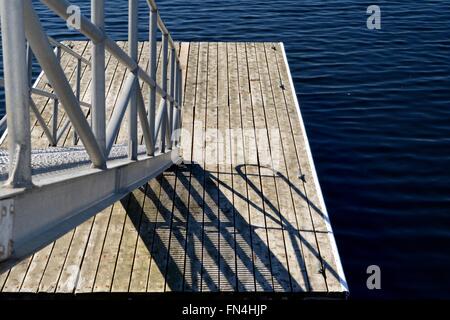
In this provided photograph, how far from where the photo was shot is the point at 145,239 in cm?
717

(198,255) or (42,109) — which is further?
(42,109)

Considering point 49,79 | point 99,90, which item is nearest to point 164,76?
point 99,90

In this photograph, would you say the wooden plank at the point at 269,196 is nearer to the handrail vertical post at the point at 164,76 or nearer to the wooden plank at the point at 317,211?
the wooden plank at the point at 317,211

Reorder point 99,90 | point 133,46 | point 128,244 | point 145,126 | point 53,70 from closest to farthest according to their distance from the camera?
point 53,70 → point 99,90 → point 133,46 → point 145,126 → point 128,244

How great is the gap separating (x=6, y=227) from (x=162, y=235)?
505 centimetres

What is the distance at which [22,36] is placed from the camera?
212 cm

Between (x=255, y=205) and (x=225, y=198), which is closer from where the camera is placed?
(x=255, y=205)

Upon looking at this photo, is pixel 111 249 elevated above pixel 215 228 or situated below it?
below

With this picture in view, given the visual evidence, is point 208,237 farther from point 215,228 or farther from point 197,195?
point 197,195

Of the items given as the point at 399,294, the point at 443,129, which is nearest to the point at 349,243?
the point at 399,294

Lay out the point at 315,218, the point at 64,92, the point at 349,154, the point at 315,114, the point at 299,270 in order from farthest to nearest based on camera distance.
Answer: the point at 315,114
the point at 349,154
the point at 315,218
the point at 299,270
the point at 64,92

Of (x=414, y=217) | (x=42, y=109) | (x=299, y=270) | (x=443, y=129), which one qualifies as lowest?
(x=299, y=270)

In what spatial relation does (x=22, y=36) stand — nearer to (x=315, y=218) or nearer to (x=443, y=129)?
(x=315, y=218)
